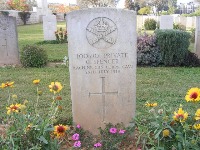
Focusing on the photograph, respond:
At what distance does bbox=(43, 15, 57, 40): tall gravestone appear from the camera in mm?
15961

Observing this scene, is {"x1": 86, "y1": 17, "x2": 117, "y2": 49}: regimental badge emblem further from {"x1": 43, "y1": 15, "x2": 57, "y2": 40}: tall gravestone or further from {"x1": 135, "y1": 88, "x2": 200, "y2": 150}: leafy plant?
{"x1": 43, "y1": 15, "x2": 57, "y2": 40}: tall gravestone

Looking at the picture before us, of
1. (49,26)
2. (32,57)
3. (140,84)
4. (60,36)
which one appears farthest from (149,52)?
(49,26)

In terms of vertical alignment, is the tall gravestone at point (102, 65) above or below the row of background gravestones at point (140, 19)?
below

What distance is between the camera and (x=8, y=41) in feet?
30.6

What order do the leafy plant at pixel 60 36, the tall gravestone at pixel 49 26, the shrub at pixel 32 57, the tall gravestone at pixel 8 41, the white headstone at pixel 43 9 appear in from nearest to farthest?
the shrub at pixel 32 57 < the tall gravestone at pixel 8 41 < the leafy plant at pixel 60 36 < the tall gravestone at pixel 49 26 < the white headstone at pixel 43 9

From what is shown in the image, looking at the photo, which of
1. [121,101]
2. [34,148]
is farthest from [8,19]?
[34,148]

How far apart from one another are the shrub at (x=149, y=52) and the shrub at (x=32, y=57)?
9.78ft

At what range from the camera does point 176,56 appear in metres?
8.82

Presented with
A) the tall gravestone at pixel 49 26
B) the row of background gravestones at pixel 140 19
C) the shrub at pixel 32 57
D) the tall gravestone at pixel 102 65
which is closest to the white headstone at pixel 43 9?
the row of background gravestones at pixel 140 19

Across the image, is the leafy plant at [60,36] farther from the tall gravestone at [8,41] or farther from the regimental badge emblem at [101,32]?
the regimental badge emblem at [101,32]

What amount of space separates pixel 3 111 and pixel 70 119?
1.20 m

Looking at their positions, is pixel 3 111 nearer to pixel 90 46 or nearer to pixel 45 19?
pixel 90 46

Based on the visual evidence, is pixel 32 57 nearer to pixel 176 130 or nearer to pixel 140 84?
pixel 140 84

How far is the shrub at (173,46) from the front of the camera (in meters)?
8.74
